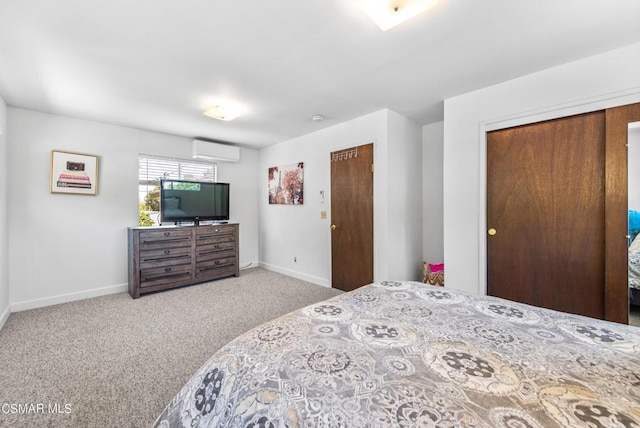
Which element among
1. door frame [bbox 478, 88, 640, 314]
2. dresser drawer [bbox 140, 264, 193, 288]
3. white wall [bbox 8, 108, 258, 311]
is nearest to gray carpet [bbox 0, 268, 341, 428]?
dresser drawer [bbox 140, 264, 193, 288]

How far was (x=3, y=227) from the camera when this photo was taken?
2857mm

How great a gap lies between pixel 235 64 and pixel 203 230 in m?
2.69

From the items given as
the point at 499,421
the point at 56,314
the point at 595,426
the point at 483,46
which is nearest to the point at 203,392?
the point at 499,421

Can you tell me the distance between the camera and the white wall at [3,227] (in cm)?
276

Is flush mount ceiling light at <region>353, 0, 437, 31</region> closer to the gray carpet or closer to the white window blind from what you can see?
the gray carpet

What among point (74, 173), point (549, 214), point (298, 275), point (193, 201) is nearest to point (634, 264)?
point (549, 214)

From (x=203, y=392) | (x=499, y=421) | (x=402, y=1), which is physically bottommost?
(x=203, y=392)

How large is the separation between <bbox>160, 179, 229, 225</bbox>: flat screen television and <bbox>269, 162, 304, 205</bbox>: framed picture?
2.70 ft

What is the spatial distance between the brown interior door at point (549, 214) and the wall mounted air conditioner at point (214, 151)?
151 inches

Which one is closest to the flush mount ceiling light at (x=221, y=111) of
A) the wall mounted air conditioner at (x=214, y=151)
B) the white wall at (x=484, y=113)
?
the wall mounted air conditioner at (x=214, y=151)

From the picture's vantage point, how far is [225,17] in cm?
165

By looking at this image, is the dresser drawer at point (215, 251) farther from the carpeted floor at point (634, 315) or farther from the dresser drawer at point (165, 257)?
the carpeted floor at point (634, 315)

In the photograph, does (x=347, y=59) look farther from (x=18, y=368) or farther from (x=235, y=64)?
(x=18, y=368)

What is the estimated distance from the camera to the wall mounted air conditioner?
4305 mm
